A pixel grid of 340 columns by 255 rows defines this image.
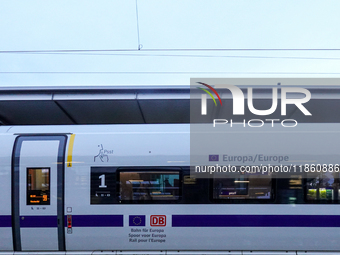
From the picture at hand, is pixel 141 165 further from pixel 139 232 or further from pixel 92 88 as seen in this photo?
pixel 92 88

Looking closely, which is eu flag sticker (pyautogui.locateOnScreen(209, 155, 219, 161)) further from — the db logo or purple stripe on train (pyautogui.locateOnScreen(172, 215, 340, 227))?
the db logo

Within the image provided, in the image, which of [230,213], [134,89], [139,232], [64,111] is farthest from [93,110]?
[230,213]

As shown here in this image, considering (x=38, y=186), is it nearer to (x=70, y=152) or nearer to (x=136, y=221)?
(x=70, y=152)

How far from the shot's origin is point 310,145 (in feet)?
14.8

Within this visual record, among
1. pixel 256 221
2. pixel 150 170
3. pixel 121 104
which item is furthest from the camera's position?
pixel 121 104

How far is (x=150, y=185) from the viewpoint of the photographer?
4.49 m

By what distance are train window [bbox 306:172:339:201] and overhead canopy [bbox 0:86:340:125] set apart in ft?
9.80

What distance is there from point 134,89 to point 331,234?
6568 mm

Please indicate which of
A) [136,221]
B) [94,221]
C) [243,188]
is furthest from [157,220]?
[243,188]

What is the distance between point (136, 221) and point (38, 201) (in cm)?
180

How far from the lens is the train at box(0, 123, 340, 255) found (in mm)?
4383

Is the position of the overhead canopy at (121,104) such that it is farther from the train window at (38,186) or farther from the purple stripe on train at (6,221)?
the purple stripe on train at (6,221)

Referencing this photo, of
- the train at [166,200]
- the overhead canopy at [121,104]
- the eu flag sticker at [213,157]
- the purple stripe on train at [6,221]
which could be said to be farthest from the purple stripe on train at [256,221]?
the overhead canopy at [121,104]

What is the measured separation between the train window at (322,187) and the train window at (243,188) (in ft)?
2.27
